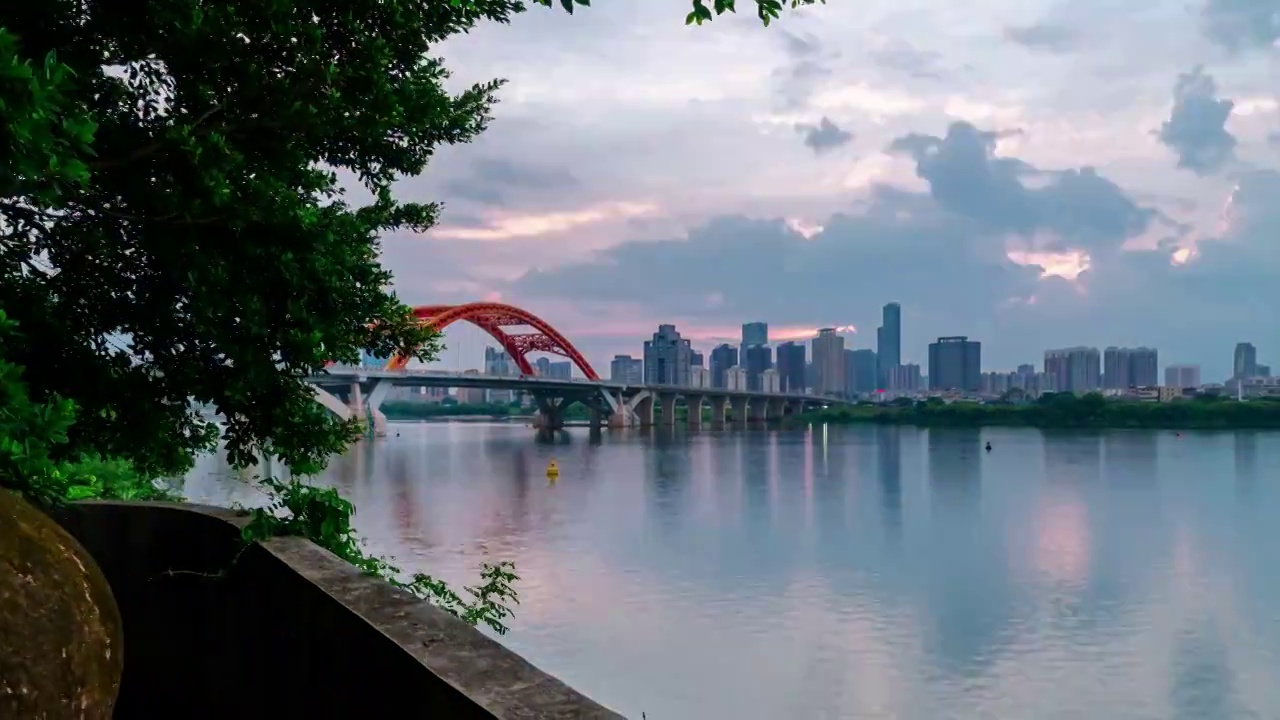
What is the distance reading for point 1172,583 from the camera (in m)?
27.6

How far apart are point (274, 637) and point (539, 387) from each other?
98.1 meters

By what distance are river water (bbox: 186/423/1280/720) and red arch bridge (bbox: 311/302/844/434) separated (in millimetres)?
25381

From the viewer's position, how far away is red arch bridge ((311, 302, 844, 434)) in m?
83.2

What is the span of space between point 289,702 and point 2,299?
3002 millimetres

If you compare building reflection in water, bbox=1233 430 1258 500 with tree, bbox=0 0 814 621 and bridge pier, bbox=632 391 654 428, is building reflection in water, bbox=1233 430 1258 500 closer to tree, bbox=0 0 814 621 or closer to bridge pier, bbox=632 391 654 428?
tree, bbox=0 0 814 621

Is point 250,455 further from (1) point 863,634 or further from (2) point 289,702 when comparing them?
(1) point 863,634

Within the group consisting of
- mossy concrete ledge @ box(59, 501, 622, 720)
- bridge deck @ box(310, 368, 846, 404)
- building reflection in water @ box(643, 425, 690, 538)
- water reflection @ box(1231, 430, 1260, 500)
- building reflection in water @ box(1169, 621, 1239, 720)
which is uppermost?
bridge deck @ box(310, 368, 846, 404)

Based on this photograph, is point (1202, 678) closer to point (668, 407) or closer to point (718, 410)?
point (668, 407)

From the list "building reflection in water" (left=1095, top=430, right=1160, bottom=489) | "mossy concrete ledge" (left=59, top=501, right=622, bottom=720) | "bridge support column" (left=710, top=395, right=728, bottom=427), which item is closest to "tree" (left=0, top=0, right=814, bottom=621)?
"mossy concrete ledge" (left=59, top=501, right=622, bottom=720)

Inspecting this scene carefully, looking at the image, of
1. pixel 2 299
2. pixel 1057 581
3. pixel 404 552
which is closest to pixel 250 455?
pixel 2 299

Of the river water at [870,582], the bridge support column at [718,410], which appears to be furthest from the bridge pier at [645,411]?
the river water at [870,582]

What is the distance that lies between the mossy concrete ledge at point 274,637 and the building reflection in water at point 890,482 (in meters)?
30.5

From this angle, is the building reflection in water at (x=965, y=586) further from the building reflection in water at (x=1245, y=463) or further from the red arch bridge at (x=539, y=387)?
the red arch bridge at (x=539, y=387)

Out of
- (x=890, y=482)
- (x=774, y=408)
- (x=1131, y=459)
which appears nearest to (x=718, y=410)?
(x=774, y=408)
